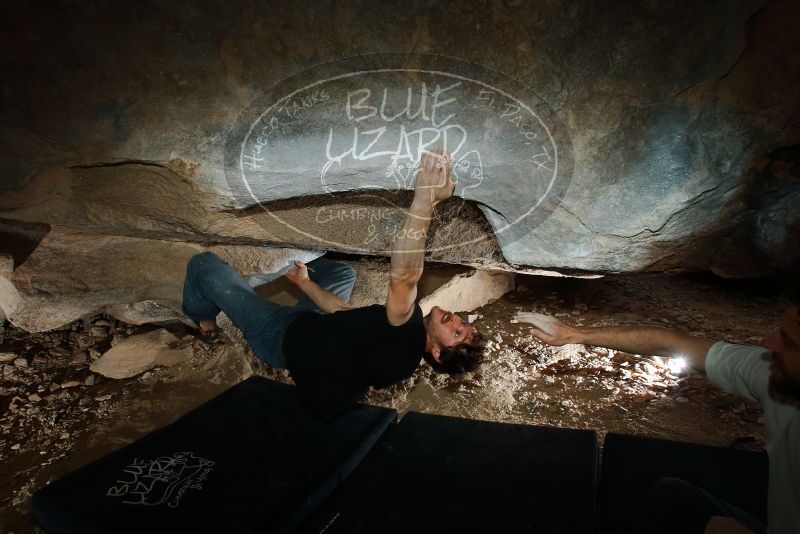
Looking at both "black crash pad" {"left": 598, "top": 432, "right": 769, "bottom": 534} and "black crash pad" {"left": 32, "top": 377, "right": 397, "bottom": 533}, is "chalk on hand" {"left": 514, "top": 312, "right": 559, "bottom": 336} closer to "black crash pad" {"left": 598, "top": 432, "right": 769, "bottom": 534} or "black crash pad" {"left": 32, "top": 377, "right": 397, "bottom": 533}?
"black crash pad" {"left": 598, "top": 432, "right": 769, "bottom": 534}

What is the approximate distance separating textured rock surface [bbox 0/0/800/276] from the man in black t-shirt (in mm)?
335

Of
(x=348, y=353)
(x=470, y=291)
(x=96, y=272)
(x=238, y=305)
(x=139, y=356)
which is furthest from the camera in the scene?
(x=470, y=291)

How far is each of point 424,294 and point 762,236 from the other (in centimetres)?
200

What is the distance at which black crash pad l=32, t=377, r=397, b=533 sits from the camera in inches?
57.8

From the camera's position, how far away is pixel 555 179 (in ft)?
5.48

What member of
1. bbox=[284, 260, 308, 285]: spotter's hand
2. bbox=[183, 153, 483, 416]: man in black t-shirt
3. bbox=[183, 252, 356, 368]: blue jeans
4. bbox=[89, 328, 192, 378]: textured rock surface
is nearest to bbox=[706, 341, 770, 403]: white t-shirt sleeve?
bbox=[183, 153, 483, 416]: man in black t-shirt

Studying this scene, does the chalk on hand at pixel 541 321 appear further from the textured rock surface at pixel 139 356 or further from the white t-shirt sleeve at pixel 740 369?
the textured rock surface at pixel 139 356

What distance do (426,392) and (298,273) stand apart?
110cm

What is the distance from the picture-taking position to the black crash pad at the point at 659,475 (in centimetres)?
146

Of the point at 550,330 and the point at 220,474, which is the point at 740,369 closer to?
the point at 550,330

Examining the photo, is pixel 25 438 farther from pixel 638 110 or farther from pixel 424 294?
pixel 638 110

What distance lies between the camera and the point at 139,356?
2924 millimetres

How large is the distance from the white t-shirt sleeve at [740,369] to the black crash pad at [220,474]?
135cm

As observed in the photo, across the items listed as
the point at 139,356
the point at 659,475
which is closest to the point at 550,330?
the point at 659,475
